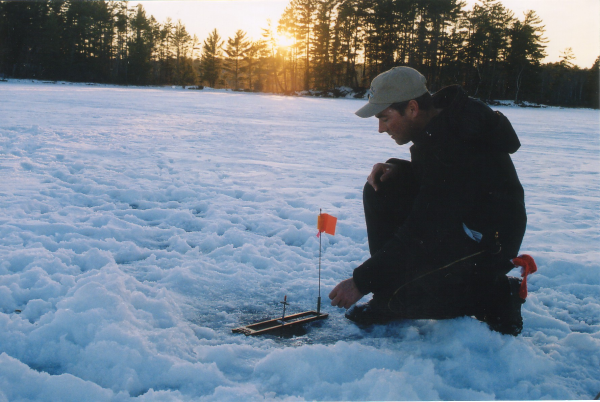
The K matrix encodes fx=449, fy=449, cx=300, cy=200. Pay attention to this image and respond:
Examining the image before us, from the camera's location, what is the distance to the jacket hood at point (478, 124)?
1799 millimetres

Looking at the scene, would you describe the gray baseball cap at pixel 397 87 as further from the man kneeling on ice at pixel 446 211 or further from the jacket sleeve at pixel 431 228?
the jacket sleeve at pixel 431 228

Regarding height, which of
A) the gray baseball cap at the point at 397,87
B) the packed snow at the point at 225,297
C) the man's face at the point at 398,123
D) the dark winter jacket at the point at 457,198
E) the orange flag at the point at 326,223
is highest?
the gray baseball cap at the point at 397,87

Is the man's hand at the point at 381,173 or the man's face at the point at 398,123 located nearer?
the man's face at the point at 398,123

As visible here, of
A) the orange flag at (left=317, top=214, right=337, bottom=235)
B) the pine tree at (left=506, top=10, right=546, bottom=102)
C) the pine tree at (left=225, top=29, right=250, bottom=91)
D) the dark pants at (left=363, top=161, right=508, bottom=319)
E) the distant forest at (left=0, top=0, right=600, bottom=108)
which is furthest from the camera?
the pine tree at (left=225, top=29, right=250, bottom=91)

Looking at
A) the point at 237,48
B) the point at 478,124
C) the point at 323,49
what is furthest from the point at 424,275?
the point at 237,48

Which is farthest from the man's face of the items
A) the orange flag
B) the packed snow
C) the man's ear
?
the packed snow

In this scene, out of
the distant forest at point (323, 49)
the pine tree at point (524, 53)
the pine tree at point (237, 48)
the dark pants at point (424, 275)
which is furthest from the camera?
the pine tree at point (237, 48)

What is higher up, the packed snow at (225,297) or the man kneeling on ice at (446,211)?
the man kneeling on ice at (446,211)

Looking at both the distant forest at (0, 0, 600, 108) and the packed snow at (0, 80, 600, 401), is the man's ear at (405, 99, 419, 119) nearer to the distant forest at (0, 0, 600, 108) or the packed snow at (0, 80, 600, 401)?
the packed snow at (0, 80, 600, 401)

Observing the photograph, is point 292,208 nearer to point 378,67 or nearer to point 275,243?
point 275,243

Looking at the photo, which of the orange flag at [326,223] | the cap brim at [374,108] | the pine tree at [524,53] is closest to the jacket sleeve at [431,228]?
the cap brim at [374,108]

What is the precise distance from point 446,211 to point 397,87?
22.9 inches

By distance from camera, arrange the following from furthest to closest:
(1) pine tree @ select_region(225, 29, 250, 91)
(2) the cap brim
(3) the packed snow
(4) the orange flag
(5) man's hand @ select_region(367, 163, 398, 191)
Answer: (1) pine tree @ select_region(225, 29, 250, 91)
(4) the orange flag
(5) man's hand @ select_region(367, 163, 398, 191)
(2) the cap brim
(3) the packed snow

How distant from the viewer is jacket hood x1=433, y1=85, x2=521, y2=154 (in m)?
1.80
